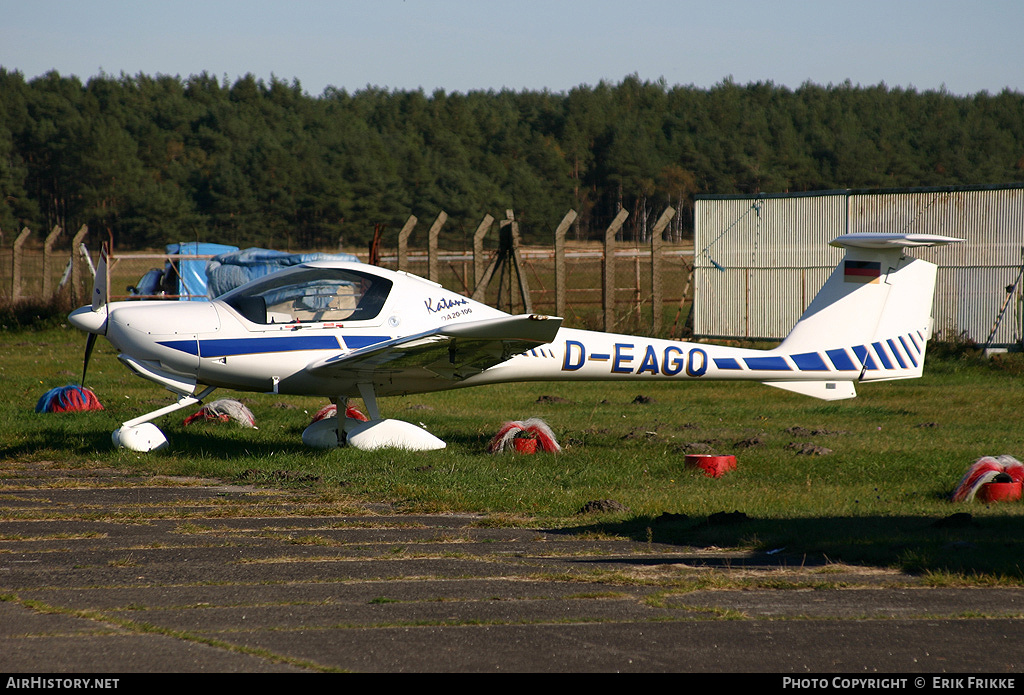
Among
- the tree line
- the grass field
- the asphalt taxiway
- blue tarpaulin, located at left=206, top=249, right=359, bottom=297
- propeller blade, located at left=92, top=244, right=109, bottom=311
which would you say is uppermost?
the tree line

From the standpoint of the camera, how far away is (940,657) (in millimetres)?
4305

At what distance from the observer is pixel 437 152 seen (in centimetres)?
9231

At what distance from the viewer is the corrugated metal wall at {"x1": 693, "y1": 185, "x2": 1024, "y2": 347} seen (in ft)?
70.7

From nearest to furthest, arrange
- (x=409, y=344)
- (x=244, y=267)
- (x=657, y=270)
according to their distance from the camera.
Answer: (x=409, y=344)
(x=657, y=270)
(x=244, y=267)

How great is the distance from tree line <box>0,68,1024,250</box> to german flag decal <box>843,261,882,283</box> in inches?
2192

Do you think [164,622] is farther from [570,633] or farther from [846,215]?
[846,215]

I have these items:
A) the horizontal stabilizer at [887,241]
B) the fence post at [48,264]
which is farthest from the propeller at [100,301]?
the fence post at [48,264]

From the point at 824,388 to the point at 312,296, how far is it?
19.7ft

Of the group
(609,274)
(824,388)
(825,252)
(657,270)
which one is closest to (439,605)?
(824,388)

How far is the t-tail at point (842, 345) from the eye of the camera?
38.1 ft

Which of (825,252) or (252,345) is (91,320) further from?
(825,252)

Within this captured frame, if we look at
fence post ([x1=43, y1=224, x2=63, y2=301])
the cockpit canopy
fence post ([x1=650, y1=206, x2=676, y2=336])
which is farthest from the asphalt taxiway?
fence post ([x1=43, y1=224, x2=63, y2=301])

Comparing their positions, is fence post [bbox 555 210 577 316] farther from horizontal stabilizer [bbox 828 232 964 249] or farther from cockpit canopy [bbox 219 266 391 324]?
cockpit canopy [bbox 219 266 391 324]
